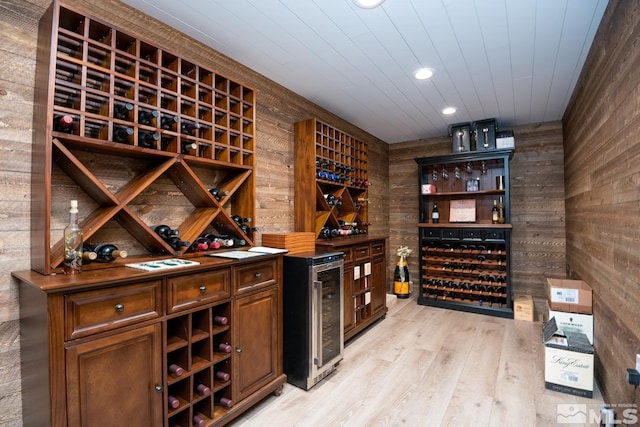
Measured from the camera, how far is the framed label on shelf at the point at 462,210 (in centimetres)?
486

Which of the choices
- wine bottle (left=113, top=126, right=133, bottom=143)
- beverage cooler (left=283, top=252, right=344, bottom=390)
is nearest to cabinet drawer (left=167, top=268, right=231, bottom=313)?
beverage cooler (left=283, top=252, right=344, bottom=390)

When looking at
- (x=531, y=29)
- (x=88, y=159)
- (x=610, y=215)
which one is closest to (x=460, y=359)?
(x=610, y=215)

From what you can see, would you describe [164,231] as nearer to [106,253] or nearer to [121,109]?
[106,253]

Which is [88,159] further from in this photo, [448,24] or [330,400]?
[448,24]

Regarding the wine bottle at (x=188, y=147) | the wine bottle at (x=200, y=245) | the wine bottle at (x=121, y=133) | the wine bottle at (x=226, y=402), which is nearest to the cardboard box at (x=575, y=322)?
the wine bottle at (x=226, y=402)

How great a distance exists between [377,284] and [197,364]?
8.40ft

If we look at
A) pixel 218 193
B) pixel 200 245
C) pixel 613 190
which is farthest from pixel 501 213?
pixel 200 245

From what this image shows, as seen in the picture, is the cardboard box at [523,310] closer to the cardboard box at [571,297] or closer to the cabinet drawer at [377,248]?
the cardboard box at [571,297]

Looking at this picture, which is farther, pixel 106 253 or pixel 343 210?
pixel 343 210

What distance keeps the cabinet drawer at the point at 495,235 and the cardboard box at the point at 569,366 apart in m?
1.95

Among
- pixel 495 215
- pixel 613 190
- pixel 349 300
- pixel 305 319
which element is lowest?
pixel 349 300

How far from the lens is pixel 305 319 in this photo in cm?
242

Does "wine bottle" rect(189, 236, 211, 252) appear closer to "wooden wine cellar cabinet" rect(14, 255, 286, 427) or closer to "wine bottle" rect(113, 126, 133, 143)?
"wooden wine cellar cabinet" rect(14, 255, 286, 427)

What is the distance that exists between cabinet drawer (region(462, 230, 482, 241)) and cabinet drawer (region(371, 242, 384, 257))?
4.25 ft
